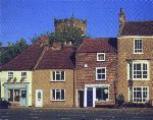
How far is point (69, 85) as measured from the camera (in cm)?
6788

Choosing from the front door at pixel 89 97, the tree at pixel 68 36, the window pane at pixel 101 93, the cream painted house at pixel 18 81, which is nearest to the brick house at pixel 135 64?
the window pane at pixel 101 93

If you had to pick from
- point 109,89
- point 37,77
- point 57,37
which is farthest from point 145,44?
point 57,37

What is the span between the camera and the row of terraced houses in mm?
64938

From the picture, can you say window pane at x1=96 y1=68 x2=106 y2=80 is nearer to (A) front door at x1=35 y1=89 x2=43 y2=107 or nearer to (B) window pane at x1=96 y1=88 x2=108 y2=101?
(B) window pane at x1=96 y1=88 x2=108 y2=101

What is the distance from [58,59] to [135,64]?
11.0 m

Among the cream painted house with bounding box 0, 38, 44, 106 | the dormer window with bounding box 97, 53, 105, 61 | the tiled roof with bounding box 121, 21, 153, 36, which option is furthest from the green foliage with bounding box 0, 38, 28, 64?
the tiled roof with bounding box 121, 21, 153, 36

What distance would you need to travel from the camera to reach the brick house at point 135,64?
64.0 meters

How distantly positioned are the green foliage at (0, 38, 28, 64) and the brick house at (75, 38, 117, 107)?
20606 millimetres

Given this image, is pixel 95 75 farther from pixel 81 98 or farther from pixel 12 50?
pixel 12 50

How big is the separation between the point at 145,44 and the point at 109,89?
6836mm

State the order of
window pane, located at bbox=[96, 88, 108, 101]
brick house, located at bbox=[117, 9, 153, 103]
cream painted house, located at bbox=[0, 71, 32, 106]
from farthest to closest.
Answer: cream painted house, located at bbox=[0, 71, 32, 106]
window pane, located at bbox=[96, 88, 108, 101]
brick house, located at bbox=[117, 9, 153, 103]

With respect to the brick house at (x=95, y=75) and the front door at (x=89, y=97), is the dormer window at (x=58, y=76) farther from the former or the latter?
the front door at (x=89, y=97)

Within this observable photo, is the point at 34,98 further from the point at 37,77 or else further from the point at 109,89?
the point at 109,89

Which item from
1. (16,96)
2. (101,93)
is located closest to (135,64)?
→ (101,93)
